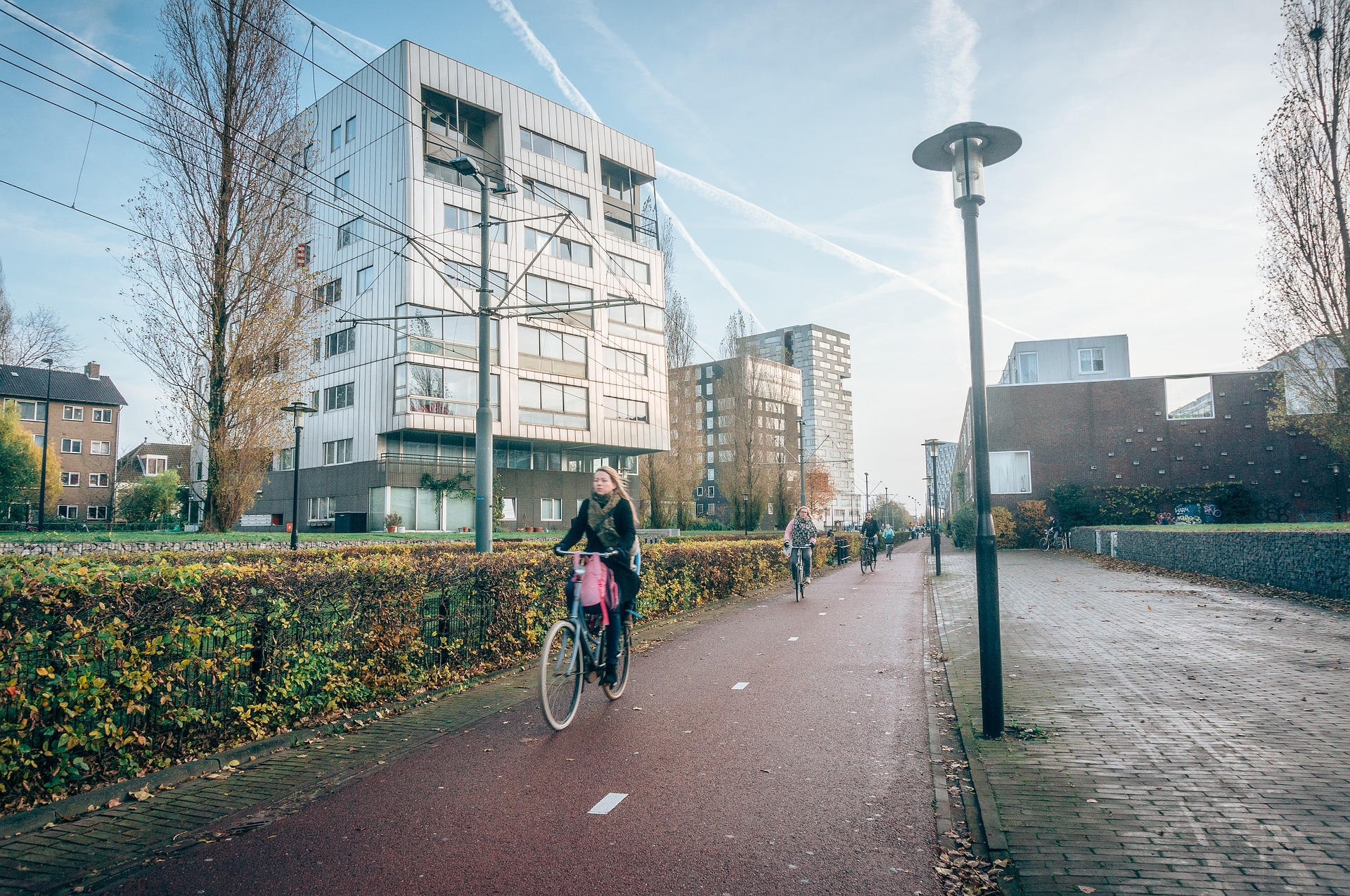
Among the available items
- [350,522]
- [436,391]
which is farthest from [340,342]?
[350,522]

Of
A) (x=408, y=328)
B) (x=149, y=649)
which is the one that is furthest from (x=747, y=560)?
(x=408, y=328)

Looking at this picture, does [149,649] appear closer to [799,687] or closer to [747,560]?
[799,687]

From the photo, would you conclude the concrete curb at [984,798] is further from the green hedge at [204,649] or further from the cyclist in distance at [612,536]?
the green hedge at [204,649]

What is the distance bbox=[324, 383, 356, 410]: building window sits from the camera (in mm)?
35784

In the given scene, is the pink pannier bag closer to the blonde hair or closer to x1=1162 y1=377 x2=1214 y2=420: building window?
the blonde hair

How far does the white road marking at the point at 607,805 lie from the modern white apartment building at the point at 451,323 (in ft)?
89.6

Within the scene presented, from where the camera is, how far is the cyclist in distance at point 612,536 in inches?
264

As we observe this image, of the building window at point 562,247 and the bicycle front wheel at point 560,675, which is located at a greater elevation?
the building window at point 562,247

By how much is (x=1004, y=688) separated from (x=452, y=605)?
510cm

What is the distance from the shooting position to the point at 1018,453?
42.7m

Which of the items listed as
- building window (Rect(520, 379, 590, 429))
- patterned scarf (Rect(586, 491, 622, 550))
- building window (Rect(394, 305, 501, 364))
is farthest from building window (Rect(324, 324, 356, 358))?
patterned scarf (Rect(586, 491, 622, 550))

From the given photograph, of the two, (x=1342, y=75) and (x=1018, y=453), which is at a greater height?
(x=1342, y=75)

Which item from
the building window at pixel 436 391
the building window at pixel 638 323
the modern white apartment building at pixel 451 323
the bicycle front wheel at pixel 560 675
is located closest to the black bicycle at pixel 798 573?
the bicycle front wheel at pixel 560 675

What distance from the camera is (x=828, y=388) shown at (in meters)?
166
